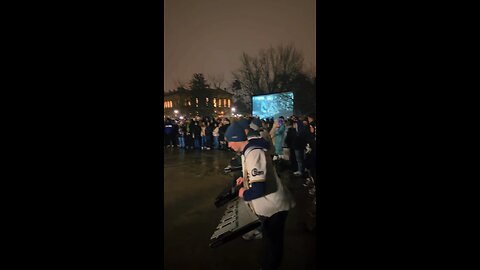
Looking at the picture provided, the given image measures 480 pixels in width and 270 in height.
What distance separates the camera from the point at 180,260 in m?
2.24

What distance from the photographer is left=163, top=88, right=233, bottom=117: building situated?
94.3 inches

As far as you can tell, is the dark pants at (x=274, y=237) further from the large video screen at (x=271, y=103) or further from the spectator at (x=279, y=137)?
the spectator at (x=279, y=137)

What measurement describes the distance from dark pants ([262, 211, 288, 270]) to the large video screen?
2.71 feet

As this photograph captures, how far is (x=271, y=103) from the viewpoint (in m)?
2.31

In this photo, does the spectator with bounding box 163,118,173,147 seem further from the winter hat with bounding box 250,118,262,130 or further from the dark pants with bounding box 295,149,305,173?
the dark pants with bounding box 295,149,305,173

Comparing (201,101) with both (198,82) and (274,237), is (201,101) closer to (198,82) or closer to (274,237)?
(198,82)

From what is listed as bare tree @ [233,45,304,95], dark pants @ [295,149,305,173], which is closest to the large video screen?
bare tree @ [233,45,304,95]

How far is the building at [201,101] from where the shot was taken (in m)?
2.39

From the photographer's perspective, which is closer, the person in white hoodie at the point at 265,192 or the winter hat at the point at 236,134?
the person in white hoodie at the point at 265,192

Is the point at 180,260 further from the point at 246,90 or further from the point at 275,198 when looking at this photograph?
the point at 246,90

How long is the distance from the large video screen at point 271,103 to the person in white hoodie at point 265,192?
0.35 meters

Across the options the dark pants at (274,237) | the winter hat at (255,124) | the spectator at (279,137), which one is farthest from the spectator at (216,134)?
the dark pants at (274,237)

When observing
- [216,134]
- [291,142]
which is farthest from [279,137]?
[216,134]

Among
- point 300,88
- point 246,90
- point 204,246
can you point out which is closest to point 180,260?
point 204,246
